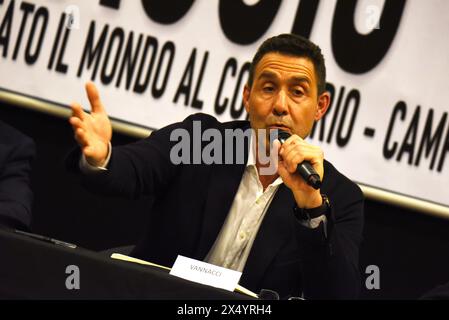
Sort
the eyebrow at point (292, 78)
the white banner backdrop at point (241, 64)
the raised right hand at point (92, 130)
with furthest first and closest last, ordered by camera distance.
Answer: the white banner backdrop at point (241, 64)
the eyebrow at point (292, 78)
the raised right hand at point (92, 130)

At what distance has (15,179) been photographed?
2592 millimetres

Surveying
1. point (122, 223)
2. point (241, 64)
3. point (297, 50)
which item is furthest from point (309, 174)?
point (122, 223)

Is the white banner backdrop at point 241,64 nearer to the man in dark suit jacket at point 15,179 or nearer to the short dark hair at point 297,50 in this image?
the man in dark suit jacket at point 15,179

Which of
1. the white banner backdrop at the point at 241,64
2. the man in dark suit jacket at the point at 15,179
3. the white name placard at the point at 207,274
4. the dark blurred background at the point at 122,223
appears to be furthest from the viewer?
the dark blurred background at the point at 122,223

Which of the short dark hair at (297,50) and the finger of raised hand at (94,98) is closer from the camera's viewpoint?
the finger of raised hand at (94,98)

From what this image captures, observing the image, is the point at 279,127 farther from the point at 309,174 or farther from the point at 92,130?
the point at 92,130

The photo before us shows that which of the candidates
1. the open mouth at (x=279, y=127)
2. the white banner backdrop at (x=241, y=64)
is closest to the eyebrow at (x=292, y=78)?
the open mouth at (x=279, y=127)

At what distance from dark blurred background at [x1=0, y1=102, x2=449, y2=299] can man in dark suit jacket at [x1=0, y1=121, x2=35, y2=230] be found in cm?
85

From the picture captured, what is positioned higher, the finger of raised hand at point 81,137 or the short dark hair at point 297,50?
the short dark hair at point 297,50

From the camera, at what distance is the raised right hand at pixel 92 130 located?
6.37 feet

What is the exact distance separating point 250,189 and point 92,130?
0.59 m

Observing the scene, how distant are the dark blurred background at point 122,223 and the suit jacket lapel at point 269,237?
46.7 inches
